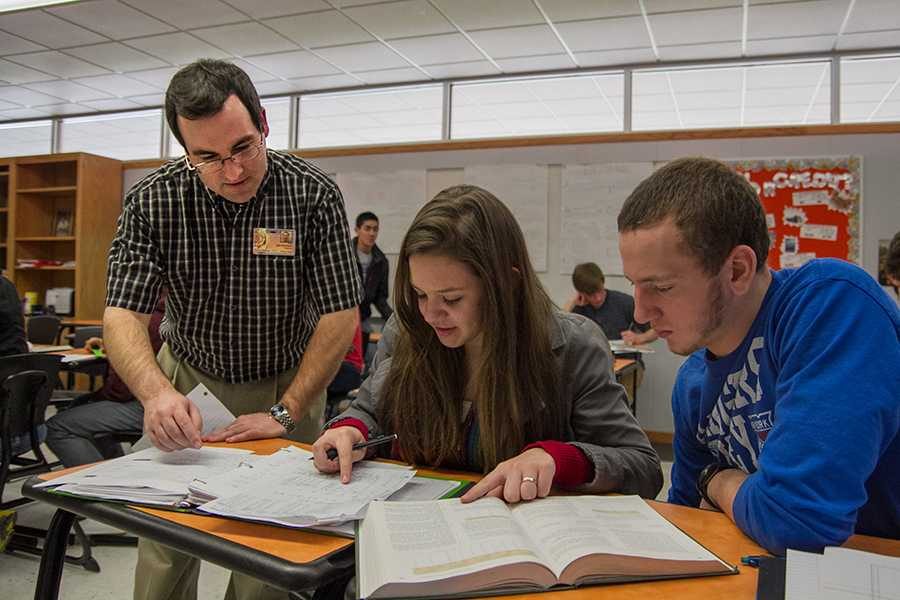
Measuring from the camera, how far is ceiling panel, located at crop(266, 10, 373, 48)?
193 inches

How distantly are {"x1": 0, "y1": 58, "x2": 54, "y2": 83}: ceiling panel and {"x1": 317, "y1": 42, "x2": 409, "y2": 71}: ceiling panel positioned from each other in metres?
2.84

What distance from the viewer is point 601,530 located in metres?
0.79

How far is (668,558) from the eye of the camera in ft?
2.39

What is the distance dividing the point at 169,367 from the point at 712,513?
126 centimetres

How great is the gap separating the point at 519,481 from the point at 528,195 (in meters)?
4.40

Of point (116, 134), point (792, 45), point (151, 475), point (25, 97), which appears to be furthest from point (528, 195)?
point (25, 97)

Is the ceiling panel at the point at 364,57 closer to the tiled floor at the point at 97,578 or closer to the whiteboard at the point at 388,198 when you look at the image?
the whiteboard at the point at 388,198

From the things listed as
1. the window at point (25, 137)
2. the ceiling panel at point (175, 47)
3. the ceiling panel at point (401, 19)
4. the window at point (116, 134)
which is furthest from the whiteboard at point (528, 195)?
the window at point (25, 137)

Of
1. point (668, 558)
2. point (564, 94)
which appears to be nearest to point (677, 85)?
point (564, 94)

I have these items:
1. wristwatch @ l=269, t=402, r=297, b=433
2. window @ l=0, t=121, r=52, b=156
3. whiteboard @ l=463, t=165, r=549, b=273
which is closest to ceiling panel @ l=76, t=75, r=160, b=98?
window @ l=0, t=121, r=52, b=156

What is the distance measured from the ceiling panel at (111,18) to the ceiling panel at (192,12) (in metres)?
0.12

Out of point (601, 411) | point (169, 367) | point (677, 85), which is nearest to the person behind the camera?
point (601, 411)

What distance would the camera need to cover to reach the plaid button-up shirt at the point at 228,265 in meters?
1.53

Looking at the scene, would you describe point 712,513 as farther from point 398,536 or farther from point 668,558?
point 398,536
